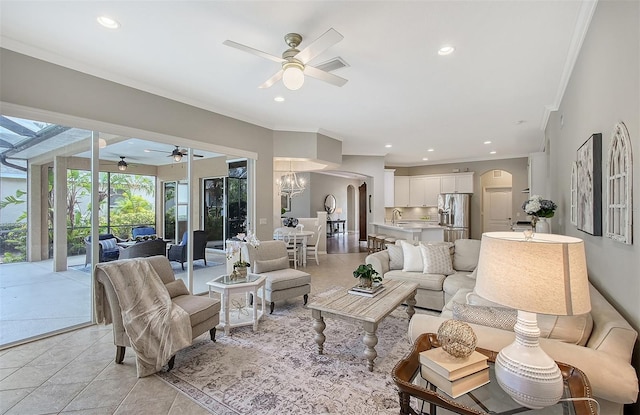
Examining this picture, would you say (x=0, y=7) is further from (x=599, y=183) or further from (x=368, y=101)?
(x=599, y=183)

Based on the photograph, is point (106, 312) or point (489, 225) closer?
point (106, 312)

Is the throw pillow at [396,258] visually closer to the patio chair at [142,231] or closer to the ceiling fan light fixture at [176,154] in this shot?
the ceiling fan light fixture at [176,154]

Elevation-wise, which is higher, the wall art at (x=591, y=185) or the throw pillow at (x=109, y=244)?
the wall art at (x=591, y=185)

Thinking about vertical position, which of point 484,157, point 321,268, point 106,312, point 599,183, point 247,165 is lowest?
point 321,268

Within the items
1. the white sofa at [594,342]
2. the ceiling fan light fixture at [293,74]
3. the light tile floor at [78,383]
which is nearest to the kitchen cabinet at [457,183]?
the white sofa at [594,342]

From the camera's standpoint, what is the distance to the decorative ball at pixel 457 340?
4.65 ft

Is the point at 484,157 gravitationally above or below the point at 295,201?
above

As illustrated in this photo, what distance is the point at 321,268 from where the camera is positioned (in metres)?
6.91

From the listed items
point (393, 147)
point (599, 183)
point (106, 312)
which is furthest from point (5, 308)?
point (393, 147)

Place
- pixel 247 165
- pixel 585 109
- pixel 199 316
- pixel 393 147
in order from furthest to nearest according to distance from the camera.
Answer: pixel 393 147, pixel 247 165, pixel 199 316, pixel 585 109

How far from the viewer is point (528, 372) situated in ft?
4.15

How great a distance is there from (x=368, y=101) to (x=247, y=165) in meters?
2.54

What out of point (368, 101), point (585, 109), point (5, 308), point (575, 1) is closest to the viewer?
point (575, 1)

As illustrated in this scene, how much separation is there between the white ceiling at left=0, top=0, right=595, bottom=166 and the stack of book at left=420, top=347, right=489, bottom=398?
2.46 m
